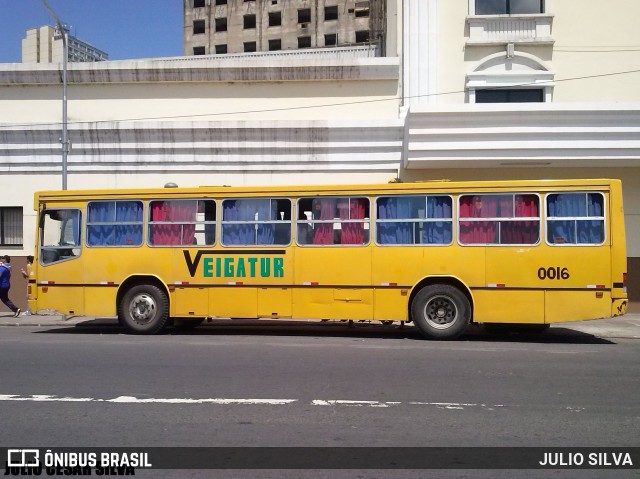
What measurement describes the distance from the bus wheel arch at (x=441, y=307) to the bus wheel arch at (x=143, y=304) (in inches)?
201

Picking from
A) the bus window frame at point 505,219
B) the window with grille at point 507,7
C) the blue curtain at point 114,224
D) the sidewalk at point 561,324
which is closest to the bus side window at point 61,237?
the blue curtain at point 114,224

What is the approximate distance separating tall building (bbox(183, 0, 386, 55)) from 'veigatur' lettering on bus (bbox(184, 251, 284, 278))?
4802cm

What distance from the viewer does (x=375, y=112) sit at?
17.8 meters

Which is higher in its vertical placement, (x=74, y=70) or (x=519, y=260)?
(x=74, y=70)

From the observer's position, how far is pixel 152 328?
42.9ft

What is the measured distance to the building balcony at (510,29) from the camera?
1705cm

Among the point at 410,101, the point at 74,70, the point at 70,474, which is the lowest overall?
the point at 70,474

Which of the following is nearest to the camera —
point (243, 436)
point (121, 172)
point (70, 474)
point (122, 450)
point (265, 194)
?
point (70, 474)

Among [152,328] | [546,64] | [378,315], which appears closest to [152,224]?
[152,328]

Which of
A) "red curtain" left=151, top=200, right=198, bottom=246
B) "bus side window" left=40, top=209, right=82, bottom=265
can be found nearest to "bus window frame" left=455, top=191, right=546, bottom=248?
"red curtain" left=151, top=200, right=198, bottom=246

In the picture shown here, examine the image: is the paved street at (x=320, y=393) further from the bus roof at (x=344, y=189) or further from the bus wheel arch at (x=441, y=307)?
the bus roof at (x=344, y=189)

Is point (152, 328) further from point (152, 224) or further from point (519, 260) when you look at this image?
point (519, 260)

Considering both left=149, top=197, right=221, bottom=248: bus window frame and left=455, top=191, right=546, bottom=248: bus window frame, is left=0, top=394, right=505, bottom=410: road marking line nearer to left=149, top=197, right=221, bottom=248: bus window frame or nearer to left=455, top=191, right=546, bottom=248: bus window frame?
left=455, top=191, right=546, bottom=248: bus window frame

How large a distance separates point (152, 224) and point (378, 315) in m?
5.07
